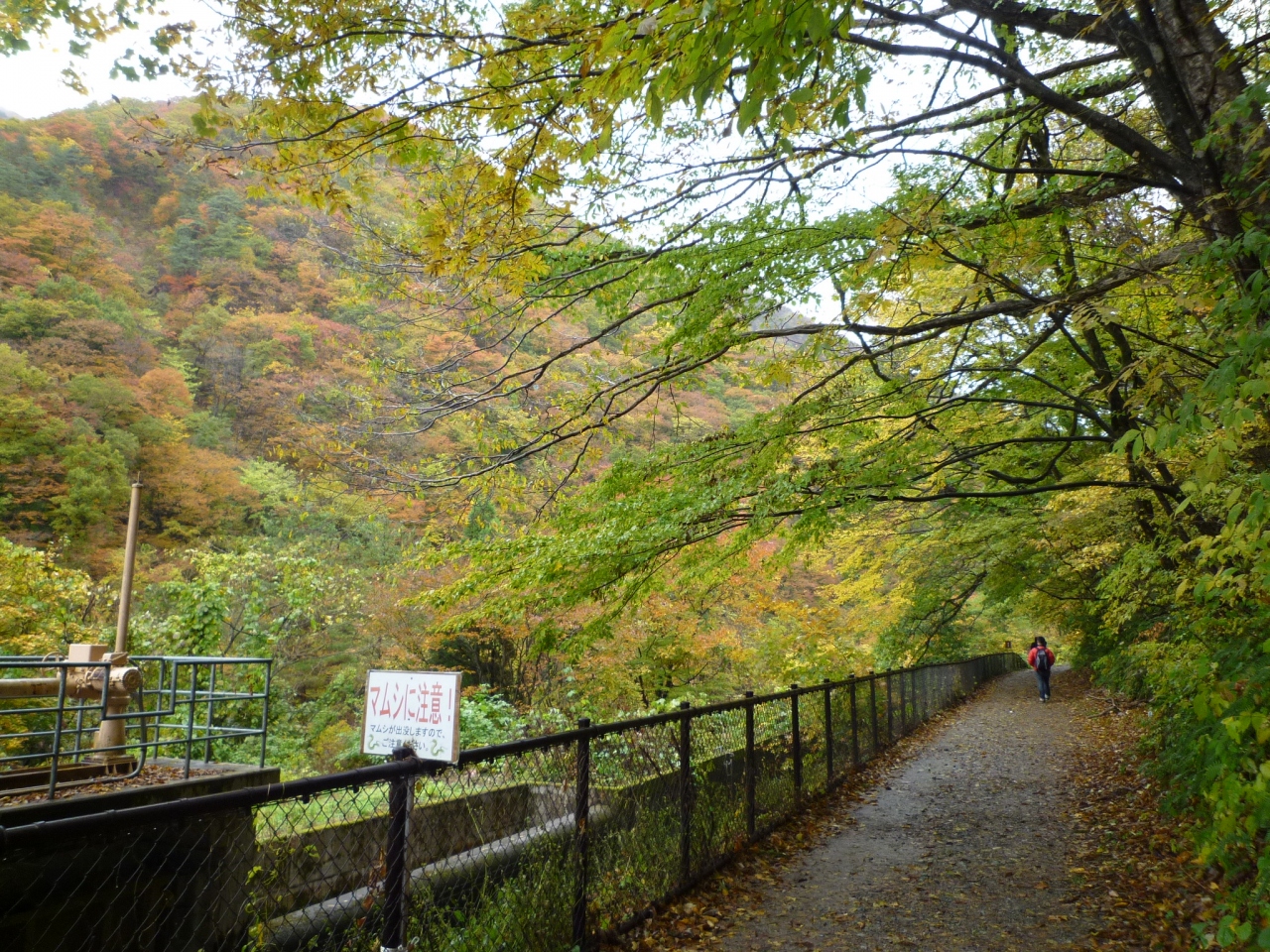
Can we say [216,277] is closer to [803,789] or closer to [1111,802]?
[803,789]

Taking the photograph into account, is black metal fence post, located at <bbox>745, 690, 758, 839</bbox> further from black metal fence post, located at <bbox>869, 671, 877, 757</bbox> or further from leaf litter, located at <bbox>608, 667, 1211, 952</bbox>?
black metal fence post, located at <bbox>869, 671, 877, 757</bbox>

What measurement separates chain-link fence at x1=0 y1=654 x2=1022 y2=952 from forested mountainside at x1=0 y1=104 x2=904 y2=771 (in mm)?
1633

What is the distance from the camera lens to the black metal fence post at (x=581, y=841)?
4195 millimetres

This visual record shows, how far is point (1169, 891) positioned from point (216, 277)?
37299mm

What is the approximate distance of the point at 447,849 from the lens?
4.18 metres

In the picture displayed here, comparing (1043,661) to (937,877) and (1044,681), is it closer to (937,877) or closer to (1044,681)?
(1044,681)

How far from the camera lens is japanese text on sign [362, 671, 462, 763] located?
2904mm

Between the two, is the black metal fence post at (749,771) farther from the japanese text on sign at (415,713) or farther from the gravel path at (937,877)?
the japanese text on sign at (415,713)

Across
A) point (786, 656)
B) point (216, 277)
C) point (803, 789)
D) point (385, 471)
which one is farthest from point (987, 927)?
point (216, 277)

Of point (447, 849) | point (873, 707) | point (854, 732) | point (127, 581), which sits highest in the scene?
point (127, 581)

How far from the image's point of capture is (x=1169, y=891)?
5.09m

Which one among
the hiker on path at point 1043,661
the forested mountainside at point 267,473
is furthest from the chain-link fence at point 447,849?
the hiker on path at point 1043,661

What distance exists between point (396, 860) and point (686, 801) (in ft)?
9.60

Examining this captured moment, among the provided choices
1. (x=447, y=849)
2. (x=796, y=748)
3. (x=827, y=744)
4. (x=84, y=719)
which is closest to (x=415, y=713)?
(x=447, y=849)
